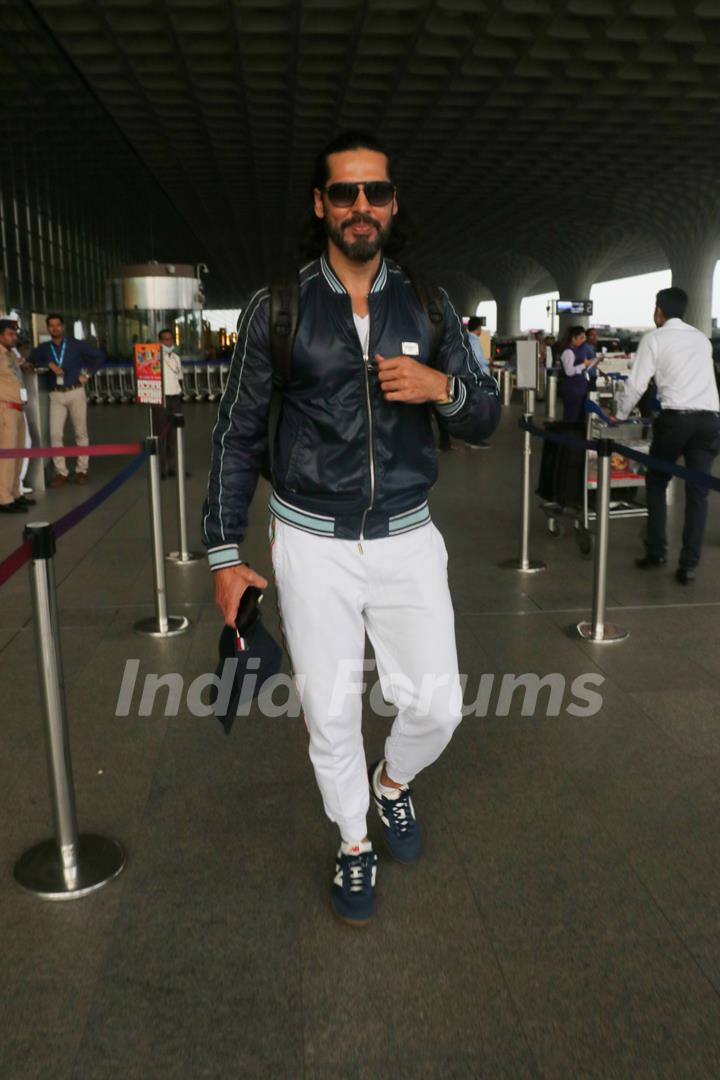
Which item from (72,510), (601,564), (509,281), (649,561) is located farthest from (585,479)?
(509,281)

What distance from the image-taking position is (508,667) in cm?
470

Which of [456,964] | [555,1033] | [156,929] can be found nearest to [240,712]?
[156,929]

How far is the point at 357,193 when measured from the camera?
2383 millimetres

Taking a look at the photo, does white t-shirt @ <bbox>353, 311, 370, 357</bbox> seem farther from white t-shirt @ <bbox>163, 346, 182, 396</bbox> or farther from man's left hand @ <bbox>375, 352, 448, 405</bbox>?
white t-shirt @ <bbox>163, 346, 182, 396</bbox>

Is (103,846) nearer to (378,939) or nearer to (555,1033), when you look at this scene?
(378,939)

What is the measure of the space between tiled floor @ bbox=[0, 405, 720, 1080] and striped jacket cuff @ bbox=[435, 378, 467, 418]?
4.43ft

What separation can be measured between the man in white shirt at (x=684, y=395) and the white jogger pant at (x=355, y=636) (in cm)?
404

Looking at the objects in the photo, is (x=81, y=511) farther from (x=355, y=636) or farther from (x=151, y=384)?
(x=151, y=384)

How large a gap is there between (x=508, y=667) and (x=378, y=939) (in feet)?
7.53

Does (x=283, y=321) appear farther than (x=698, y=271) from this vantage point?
No

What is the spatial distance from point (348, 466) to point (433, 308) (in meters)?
0.47

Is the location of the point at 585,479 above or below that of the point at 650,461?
below

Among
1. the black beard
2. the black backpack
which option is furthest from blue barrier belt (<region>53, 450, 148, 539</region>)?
the black beard

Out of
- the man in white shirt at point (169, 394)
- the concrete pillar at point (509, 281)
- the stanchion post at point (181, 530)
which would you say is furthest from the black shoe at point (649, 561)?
the concrete pillar at point (509, 281)
